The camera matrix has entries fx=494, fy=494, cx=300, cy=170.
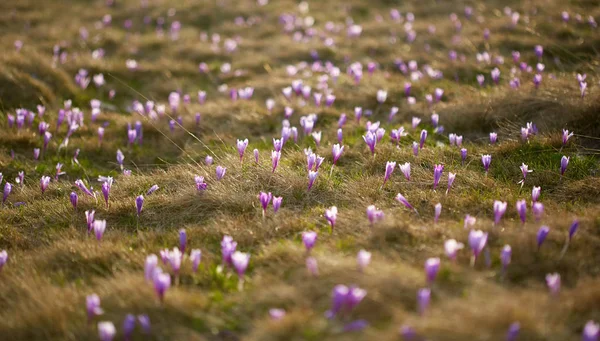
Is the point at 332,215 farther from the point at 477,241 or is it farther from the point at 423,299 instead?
the point at 423,299

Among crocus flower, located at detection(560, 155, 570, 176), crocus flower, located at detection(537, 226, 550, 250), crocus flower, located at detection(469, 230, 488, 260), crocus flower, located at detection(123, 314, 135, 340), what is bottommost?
crocus flower, located at detection(560, 155, 570, 176)

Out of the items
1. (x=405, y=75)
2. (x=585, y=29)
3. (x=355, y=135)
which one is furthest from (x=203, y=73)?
(x=585, y=29)

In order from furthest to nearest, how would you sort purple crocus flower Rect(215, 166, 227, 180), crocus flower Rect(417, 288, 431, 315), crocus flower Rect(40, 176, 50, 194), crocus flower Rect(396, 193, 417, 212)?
1. crocus flower Rect(40, 176, 50, 194)
2. purple crocus flower Rect(215, 166, 227, 180)
3. crocus flower Rect(396, 193, 417, 212)
4. crocus flower Rect(417, 288, 431, 315)

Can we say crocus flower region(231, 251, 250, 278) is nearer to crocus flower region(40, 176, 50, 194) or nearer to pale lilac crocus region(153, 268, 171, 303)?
pale lilac crocus region(153, 268, 171, 303)

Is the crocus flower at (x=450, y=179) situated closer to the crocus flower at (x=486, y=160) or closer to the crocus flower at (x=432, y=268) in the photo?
the crocus flower at (x=486, y=160)

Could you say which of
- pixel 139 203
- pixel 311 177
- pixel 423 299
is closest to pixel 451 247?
pixel 423 299

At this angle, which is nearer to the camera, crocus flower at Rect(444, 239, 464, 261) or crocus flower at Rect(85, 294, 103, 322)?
crocus flower at Rect(85, 294, 103, 322)

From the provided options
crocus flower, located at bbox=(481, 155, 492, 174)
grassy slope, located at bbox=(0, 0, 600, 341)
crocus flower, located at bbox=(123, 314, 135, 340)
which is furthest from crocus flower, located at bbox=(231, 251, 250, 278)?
crocus flower, located at bbox=(481, 155, 492, 174)

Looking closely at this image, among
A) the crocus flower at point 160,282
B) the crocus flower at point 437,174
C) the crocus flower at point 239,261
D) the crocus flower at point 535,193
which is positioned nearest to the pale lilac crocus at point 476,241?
the crocus flower at point 535,193
